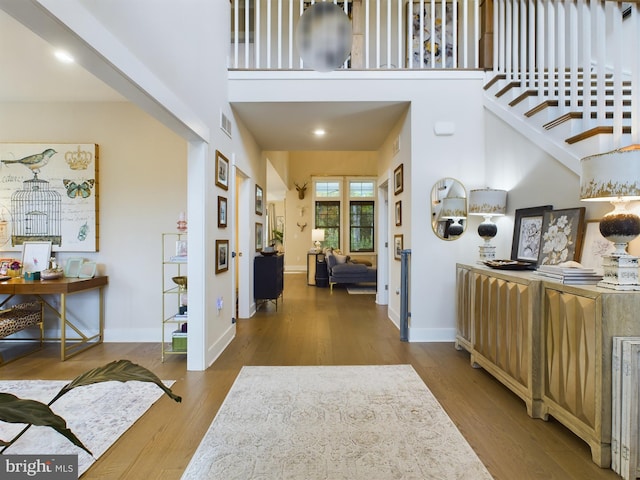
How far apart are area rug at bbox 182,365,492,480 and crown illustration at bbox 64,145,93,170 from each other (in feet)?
9.46

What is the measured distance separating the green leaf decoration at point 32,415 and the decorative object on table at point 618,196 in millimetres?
2343

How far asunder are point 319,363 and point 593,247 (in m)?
2.35

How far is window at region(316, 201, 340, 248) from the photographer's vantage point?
11.1m

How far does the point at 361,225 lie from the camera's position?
11.0 metres

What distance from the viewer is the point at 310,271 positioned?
8438 mm

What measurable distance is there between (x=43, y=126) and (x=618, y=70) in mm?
5225

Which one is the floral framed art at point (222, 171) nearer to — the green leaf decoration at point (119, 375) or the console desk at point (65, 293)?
the console desk at point (65, 293)

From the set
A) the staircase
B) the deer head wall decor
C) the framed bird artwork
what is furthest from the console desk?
the deer head wall decor

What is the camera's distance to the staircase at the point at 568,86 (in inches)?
89.7

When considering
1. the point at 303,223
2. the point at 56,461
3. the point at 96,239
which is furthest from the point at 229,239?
the point at 303,223

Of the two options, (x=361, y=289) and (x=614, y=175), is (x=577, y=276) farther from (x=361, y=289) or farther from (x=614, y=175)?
(x=361, y=289)

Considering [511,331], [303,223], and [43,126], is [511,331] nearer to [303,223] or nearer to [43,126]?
[43,126]

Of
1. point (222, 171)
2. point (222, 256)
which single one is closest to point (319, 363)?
point (222, 256)

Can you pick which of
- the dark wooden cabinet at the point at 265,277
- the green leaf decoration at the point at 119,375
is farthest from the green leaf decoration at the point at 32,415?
the dark wooden cabinet at the point at 265,277
